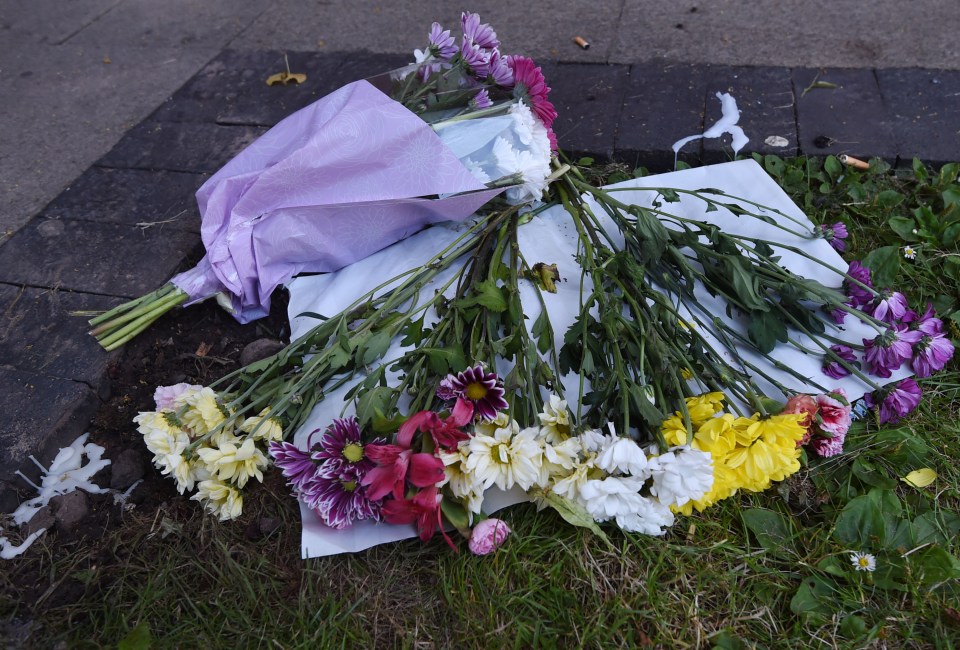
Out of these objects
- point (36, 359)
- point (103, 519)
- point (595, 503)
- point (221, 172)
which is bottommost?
point (103, 519)

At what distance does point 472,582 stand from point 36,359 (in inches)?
48.0

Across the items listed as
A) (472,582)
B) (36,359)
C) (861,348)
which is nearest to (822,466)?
(861,348)

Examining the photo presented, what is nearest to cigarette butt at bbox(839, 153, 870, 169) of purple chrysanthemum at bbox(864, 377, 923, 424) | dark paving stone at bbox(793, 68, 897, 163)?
dark paving stone at bbox(793, 68, 897, 163)

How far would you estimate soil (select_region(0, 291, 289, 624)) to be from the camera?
1453 millimetres

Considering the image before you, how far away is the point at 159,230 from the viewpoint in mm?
2152

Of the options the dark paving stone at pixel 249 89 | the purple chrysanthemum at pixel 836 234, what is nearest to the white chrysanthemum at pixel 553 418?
the purple chrysanthemum at pixel 836 234

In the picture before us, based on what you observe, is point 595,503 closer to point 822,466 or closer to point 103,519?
point 822,466

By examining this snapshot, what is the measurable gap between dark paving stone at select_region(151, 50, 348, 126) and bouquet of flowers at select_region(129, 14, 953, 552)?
0.93 meters

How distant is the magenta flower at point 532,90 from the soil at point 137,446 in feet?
2.79

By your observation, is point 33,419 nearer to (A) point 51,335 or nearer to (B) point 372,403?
(A) point 51,335

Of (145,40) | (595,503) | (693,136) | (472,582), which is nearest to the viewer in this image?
(595,503)

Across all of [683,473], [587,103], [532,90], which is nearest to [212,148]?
[532,90]

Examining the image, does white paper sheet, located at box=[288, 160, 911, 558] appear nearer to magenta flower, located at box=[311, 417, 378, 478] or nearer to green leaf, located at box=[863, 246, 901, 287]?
green leaf, located at box=[863, 246, 901, 287]

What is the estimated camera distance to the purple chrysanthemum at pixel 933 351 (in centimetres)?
148
